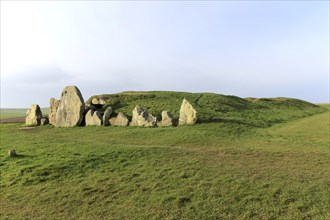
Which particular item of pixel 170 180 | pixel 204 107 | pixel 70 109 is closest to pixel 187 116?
pixel 204 107

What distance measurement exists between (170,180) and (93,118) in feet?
64.4

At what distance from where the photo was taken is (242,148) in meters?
19.7

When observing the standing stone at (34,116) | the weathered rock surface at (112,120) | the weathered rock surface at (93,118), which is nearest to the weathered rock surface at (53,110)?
the standing stone at (34,116)

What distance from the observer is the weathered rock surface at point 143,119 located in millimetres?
28531

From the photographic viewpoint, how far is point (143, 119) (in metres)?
29.0

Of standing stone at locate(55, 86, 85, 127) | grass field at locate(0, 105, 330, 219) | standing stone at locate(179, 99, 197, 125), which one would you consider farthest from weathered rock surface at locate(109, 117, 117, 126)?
grass field at locate(0, 105, 330, 219)

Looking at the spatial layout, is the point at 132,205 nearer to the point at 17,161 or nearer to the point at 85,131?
the point at 17,161

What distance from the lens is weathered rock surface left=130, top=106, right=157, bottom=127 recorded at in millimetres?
28531

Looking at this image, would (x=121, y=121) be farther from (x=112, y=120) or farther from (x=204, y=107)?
(x=204, y=107)

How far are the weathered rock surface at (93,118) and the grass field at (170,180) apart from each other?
28.8 feet

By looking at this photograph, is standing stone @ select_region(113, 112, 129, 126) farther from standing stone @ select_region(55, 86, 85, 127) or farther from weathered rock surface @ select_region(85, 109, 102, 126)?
standing stone @ select_region(55, 86, 85, 127)

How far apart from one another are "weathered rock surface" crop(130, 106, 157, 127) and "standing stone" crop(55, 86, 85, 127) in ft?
21.6

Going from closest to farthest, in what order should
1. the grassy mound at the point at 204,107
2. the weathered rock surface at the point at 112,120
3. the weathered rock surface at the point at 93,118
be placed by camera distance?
the weathered rock surface at the point at 112,120 < the weathered rock surface at the point at 93,118 < the grassy mound at the point at 204,107

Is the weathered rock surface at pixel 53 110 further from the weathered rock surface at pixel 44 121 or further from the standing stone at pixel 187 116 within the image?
the standing stone at pixel 187 116
